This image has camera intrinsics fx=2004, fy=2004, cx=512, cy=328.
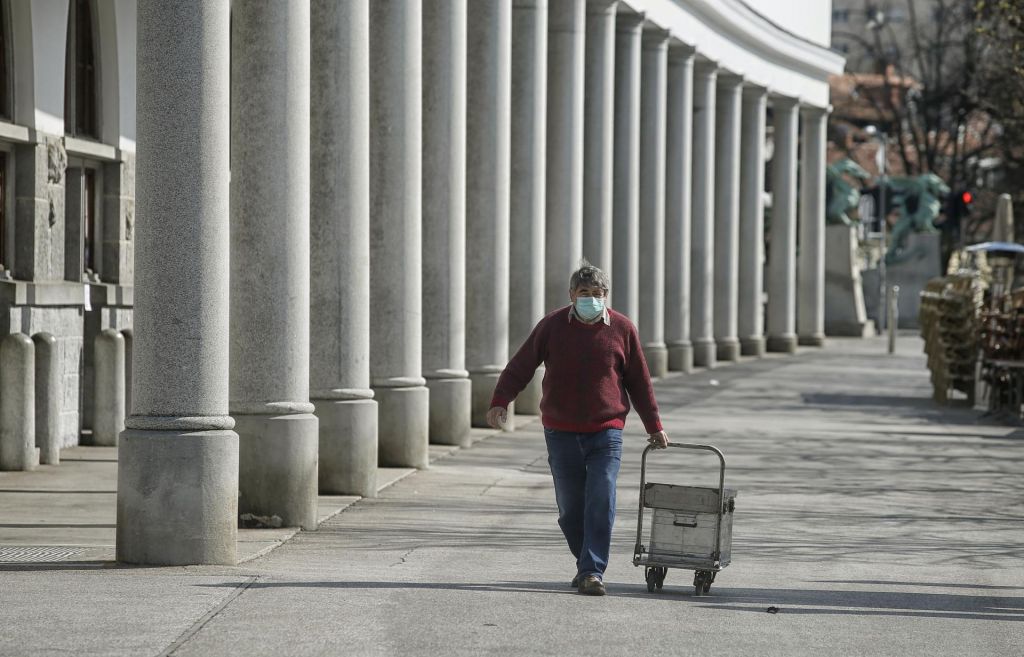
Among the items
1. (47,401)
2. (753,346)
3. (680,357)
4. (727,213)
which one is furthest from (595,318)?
(753,346)

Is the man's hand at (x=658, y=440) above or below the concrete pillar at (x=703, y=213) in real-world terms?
below

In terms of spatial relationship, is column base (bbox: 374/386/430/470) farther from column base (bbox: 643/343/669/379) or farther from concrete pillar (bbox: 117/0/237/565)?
column base (bbox: 643/343/669/379)

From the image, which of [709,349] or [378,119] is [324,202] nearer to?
[378,119]

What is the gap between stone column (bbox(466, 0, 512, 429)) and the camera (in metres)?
22.3

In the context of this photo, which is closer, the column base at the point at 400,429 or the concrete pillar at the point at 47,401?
the concrete pillar at the point at 47,401

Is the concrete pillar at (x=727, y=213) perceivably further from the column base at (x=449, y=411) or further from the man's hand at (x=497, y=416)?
the man's hand at (x=497, y=416)

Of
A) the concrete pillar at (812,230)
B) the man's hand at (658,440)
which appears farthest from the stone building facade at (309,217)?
the concrete pillar at (812,230)

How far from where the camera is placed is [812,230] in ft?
158

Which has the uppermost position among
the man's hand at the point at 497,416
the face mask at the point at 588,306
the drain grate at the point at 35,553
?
the face mask at the point at 588,306

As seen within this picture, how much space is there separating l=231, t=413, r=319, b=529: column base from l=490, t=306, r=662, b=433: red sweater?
279 centimetres

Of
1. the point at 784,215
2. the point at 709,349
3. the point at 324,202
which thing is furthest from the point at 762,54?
the point at 324,202

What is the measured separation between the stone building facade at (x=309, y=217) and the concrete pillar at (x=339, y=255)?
2 cm

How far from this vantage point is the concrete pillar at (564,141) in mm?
26844

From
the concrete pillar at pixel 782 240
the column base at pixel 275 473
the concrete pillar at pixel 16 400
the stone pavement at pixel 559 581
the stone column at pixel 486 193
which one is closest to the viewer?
the stone pavement at pixel 559 581
